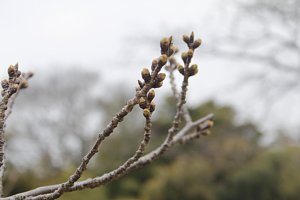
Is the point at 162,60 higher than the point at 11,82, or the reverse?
the point at 11,82

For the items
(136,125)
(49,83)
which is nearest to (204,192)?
(136,125)

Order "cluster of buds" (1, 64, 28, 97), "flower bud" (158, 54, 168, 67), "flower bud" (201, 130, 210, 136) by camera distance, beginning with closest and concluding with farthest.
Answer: "flower bud" (158, 54, 168, 67), "cluster of buds" (1, 64, 28, 97), "flower bud" (201, 130, 210, 136)

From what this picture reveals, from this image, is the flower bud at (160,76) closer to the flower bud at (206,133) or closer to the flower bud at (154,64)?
the flower bud at (154,64)

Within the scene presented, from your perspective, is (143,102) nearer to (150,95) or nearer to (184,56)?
(150,95)

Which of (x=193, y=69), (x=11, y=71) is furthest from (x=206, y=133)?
(x=11, y=71)

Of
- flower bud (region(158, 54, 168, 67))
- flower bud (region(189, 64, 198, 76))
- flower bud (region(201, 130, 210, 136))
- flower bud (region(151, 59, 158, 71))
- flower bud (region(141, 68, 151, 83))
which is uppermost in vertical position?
flower bud (region(201, 130, 210, 136))

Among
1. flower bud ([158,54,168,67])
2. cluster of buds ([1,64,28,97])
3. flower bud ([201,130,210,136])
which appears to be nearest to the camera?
flower bud ([158,54,168,67])

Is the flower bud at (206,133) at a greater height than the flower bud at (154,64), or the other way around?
the flower bud at (206,133)

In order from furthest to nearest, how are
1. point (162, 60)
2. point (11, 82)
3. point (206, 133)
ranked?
point (206, 133), point (11, 82), point (162, 60)

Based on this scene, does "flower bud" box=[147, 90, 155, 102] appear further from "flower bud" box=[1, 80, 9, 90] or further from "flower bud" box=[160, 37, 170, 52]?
"flower bud" box=[1, 80, 9, 90]

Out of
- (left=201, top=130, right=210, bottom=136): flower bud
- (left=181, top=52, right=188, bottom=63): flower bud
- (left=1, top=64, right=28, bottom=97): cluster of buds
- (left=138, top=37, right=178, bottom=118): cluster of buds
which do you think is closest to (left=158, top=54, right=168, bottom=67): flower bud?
(left=138, top=37, right=178, bottom=118): cluster of buds

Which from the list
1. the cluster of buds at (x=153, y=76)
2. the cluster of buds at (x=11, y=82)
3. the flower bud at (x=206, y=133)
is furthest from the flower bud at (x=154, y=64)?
the flower bud at (x=206, y=133)

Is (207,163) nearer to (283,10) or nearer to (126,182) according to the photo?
(126,182)
